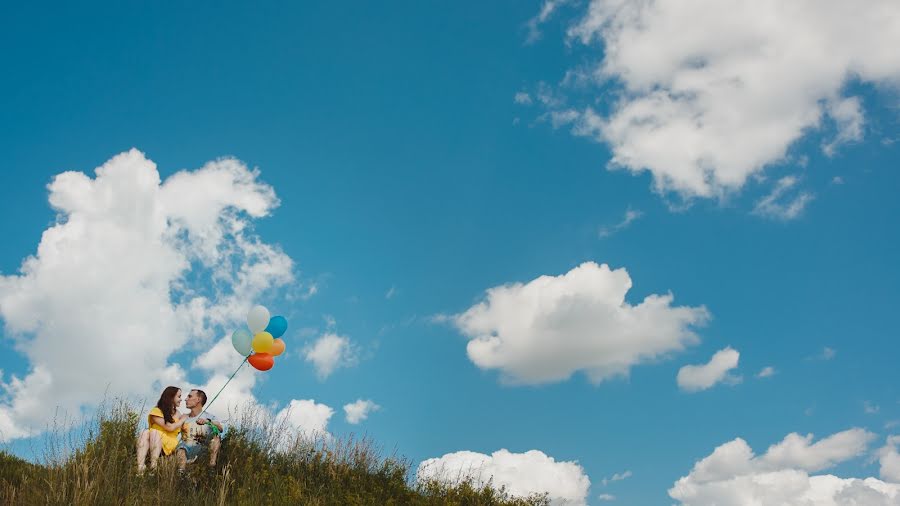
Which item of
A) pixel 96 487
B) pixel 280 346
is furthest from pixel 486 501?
pixel 96 487

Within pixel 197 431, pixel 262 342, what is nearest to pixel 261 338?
pixel 262 342

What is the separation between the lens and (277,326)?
11289 mm

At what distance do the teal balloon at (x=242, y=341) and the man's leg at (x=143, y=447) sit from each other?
201cm

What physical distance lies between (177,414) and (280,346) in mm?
1988

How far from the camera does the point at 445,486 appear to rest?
11398 millimetres

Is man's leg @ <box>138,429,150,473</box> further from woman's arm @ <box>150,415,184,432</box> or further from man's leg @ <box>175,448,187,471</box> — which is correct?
man's leg @ <box>175,448,187,471</box>

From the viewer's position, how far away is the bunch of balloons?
11.1 m

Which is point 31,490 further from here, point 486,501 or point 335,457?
point 486,501

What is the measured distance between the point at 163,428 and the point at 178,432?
0.78ft

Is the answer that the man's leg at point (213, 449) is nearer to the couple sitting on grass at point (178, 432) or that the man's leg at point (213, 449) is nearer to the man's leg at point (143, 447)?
the couple sitting on grass at point (178, 432)

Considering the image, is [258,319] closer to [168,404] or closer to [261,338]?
[261,338]

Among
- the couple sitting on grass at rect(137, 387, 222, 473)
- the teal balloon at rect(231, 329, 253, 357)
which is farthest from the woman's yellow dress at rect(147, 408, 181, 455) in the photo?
the teal balloon at rect(231, 329, 253, 357)

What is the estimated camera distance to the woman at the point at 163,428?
9406mm

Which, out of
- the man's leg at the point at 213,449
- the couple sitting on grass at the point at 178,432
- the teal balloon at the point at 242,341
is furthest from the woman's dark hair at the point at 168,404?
the teal balloon at the point at 242,341
